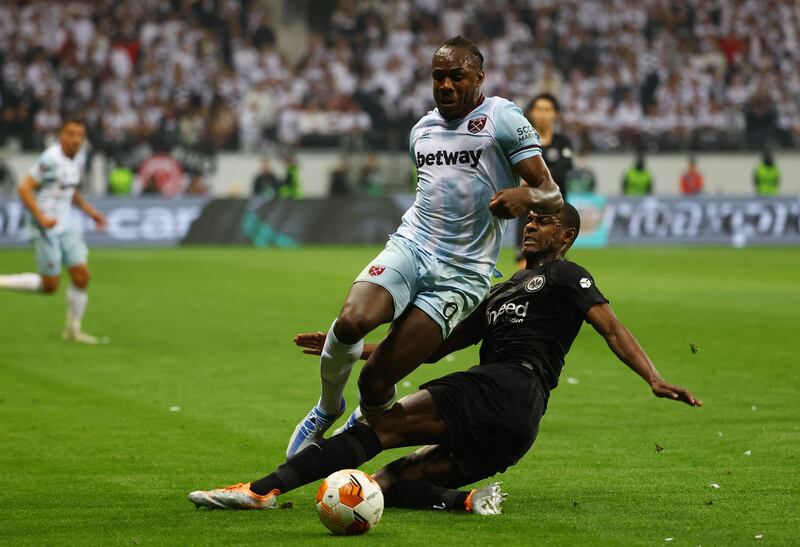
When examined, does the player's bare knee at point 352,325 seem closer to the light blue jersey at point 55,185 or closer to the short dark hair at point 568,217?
the short dark hair at point 568,217

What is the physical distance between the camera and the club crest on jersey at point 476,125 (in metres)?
6.52

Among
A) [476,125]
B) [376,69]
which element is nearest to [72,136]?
[476,125]

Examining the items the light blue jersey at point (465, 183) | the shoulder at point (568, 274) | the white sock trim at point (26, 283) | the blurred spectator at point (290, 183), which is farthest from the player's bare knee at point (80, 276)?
the blurred spectator at point (290, 183)

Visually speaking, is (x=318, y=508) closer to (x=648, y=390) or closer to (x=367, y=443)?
(x=367, y=443)

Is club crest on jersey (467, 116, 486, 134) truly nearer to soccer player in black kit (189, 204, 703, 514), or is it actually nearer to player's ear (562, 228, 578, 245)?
soccer player in black kit (189, 204, 703, 514)

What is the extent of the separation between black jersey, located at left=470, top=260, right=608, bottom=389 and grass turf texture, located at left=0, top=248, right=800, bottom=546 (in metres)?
0.72

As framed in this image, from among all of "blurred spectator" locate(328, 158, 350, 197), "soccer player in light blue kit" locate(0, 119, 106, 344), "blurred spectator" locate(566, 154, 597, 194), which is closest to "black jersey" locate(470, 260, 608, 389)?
"soccer player in light blue kit" locate(0, 119, 106, 344)

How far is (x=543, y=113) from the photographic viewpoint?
12.0 meters

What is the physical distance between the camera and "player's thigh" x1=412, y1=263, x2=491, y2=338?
21.1 feet

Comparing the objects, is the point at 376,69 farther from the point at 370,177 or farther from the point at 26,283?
the point at 26,283

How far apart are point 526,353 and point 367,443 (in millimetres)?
925

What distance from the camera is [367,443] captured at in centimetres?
623

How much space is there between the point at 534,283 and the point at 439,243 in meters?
0.52

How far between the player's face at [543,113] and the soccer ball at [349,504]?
6.69 metres
